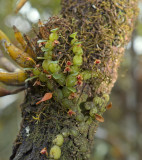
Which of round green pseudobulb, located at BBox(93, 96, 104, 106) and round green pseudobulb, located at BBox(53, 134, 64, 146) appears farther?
round green pseudobulb, located at BBox(93, 96, 104, 106)

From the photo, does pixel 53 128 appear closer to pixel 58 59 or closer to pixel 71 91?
pixel 71 91

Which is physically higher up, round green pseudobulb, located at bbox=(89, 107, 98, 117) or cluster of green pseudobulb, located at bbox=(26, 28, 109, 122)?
cluster of green pseudobulb, located at bbox=(26, 28, 109, 122)

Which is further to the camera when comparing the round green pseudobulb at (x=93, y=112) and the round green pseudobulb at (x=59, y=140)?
the round green pseudobulb at (x=93, y=112)

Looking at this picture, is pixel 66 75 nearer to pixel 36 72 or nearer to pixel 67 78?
pixel 67 78

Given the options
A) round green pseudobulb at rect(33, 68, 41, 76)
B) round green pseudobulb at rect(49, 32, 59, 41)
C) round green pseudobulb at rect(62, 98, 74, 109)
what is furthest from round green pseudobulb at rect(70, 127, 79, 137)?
round green pseudobulb at rect(49, 32, 59, 41)

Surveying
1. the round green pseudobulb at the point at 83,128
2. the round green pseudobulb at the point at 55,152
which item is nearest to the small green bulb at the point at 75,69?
the round green pseudobulb at the point at 83,128

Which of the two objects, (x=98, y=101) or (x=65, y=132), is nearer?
(x=65, y=132)

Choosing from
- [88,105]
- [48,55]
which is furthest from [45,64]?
[88,105]

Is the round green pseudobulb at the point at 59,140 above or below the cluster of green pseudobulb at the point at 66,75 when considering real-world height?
below

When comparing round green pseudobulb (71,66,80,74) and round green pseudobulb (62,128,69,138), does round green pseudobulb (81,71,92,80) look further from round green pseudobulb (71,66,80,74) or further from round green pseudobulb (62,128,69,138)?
round green pseudobulb (62,128,69,138)

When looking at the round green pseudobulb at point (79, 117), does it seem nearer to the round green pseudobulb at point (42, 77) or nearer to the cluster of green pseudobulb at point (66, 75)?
the cluster of green pseudobulb at point (66, 75)
